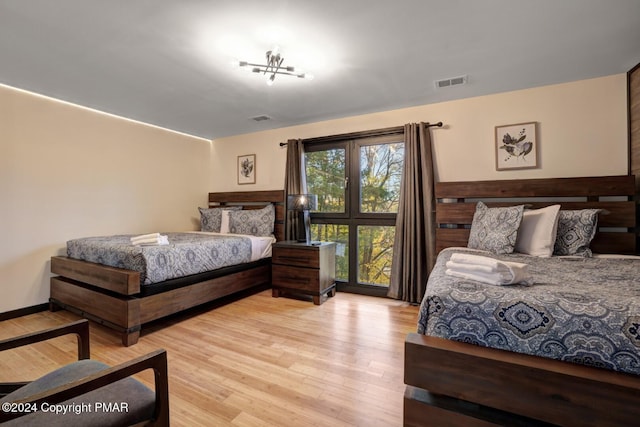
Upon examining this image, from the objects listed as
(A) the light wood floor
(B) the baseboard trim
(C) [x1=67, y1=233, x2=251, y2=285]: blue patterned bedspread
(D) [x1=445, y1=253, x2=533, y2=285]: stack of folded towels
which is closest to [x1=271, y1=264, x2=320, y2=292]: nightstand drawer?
(A) the light wood floor

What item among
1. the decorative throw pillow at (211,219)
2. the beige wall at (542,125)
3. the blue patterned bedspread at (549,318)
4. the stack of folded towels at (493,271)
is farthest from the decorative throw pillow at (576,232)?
the decorative throw pillow at (211,219)

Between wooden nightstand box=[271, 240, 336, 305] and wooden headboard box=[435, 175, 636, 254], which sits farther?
wooden nightstand box=[271, 240, 336, 305]

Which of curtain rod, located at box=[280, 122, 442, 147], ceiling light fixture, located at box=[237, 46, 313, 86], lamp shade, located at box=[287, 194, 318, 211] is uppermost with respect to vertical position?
ceiling light fixture, located at box=[237, 46, 313, 86]

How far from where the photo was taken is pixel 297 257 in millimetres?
3277

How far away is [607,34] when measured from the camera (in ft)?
6.21

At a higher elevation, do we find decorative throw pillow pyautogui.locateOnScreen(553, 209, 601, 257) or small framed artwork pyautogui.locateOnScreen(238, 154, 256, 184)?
small framed artwork pyautogui.locateOnScreen(238, 154, 256, 184)

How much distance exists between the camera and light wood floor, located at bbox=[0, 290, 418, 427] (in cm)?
148

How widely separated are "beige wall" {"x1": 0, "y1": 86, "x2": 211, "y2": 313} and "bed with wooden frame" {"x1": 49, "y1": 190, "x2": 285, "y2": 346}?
303mm

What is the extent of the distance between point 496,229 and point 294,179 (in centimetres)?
247

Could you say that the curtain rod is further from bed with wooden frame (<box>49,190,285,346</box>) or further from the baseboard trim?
the baseboard trim

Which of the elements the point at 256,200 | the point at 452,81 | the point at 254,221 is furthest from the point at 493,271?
the point at 256,200

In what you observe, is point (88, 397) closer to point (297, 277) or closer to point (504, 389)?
point (504, 389)

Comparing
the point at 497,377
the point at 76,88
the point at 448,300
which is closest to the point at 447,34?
the point at 448,300

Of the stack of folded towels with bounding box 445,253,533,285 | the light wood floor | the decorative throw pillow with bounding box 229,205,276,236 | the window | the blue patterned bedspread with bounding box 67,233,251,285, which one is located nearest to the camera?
the stack of folded towels with bounding box 445,253,533,285
